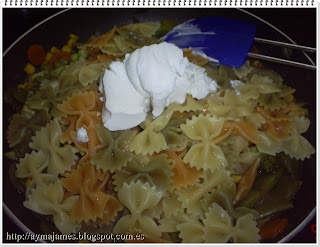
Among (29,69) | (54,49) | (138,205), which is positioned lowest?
(138,205)

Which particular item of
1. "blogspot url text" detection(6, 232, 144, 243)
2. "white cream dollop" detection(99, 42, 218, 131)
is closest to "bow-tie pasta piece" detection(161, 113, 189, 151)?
"white cream dollop" detection(99, 42, 218, 131)

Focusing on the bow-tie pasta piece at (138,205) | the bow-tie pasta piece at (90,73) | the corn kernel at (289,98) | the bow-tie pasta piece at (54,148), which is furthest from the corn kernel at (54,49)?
the corn kernel at (289,98)

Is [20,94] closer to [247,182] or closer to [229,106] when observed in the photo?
[229,106]

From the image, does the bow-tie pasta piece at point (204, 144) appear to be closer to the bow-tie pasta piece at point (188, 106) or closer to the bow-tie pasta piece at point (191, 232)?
the bow-tie pasta piece at point (188, 106)

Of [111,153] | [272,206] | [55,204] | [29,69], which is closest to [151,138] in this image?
[111,153]

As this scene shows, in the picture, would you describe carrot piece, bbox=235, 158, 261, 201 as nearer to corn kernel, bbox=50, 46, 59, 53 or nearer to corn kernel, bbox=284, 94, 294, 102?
corn kernel, bbox=284, 94, 294, 102
